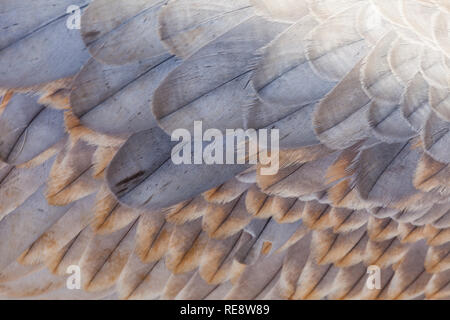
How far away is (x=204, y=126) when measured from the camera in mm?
1537

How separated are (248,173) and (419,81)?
50cm

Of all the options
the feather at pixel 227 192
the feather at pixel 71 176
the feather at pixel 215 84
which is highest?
the feather at pixel 215 84

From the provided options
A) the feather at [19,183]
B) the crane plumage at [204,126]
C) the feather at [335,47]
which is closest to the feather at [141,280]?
the crane plumage at [204,126]

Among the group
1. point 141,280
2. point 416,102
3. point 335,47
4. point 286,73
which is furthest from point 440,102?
point 141,280

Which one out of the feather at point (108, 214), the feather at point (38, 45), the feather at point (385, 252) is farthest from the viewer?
the feather at point (385, 252)

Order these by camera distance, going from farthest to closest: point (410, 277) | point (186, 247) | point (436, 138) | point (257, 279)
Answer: point (410, 277)
point (257, 279)
point (186, 247)
point (436, 138)

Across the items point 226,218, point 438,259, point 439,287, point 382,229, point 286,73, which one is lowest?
point 439,287

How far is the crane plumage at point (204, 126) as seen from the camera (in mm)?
1520

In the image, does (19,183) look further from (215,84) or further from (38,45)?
(215,84)

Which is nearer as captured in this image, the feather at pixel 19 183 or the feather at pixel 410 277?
the feather at pixel 19 183

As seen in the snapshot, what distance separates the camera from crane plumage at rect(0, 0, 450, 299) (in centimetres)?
152

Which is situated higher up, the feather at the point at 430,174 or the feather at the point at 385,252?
the feather at the point at 430,174

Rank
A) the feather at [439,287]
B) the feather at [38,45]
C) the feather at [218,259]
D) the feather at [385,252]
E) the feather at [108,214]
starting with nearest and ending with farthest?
1. the feather at [38,45]
2. the feather at [108,214]
3. the feather at [218,259]
4. the feather at [385,252]
5. the feather at [439,287]

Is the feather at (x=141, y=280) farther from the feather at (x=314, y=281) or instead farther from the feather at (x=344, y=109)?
the feather at (x=344, y=109)
